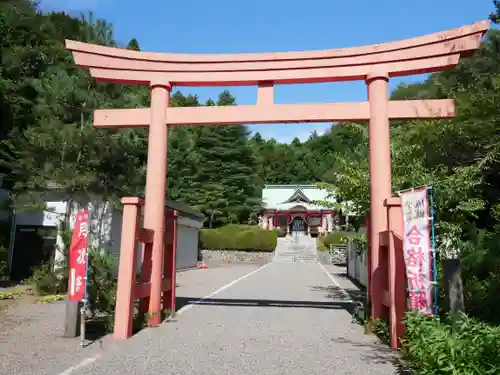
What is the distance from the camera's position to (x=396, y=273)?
20.4 ft

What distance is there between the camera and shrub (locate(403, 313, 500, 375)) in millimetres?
3722

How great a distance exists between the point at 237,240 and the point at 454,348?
109 ft

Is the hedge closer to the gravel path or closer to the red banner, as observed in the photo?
the gravel path

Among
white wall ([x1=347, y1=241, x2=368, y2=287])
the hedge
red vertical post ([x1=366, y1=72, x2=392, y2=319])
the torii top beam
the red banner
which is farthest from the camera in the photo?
the hedge

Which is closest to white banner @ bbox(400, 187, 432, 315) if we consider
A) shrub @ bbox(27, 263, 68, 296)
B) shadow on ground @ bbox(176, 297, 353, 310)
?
Answer: shadow on ground @ bbox(176, 297, 353, 310)

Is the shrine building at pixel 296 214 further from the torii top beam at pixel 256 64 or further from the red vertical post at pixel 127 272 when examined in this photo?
the red vertical post at pixel 127 272

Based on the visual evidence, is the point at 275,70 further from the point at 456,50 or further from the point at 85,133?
the point at 85,133

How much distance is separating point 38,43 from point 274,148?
171 ft

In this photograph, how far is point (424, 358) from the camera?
4.14 meters

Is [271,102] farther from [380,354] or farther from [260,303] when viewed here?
[260,303]

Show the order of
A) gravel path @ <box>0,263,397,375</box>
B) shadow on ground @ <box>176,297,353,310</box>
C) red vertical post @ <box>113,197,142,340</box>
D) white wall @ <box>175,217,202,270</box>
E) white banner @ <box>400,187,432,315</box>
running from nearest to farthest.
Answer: gravel path @ <box>0,263,397,375</box> → white banner @ <box>400,187,432,315</box> → red vertical post @ <box>113,197,142,340</box> → shadow on ground @ <box>176,297,353,310</box> → white wall @ <box>175,217,202,270</box>

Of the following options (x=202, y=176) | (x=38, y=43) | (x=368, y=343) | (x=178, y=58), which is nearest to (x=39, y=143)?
(x=178, y=58)

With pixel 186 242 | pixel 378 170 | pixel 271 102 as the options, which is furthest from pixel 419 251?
pixel 186 242

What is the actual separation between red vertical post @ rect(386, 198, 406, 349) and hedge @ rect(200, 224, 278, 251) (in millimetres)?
30664
